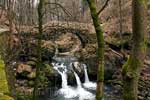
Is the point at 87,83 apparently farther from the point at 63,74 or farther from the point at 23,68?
the point at 23,68

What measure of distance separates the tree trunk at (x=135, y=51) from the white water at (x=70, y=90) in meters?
14.1

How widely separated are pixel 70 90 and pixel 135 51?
56.1ft

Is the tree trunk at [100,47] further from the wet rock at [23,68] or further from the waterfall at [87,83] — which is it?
the wet rock at [23,68]

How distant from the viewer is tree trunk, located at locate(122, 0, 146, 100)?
4938 mm

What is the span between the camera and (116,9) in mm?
36281

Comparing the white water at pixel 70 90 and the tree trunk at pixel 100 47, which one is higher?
the tree trunk at pixel 100 47

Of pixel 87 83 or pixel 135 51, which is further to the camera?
pixel 87 83

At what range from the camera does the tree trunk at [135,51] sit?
4938 millimetres

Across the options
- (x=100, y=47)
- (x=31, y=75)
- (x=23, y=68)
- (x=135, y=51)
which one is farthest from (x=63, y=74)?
(x=135, y=51)

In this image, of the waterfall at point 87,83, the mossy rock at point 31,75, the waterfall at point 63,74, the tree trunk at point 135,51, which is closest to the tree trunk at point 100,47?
the tree trunk at point 135,51

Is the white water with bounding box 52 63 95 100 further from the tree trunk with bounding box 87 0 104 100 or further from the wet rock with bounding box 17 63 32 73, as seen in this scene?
the tree trunk with bounding box 87 0 104 100

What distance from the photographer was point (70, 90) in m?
21.8

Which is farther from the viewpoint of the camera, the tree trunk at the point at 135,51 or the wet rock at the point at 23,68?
the wet rock at the point at 23,68

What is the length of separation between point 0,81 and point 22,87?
1714 cm
